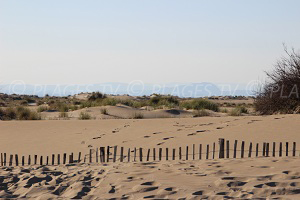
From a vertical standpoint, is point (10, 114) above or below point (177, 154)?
above

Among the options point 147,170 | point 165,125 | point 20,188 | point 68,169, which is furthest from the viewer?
point 165,125

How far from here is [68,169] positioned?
36.5 ft

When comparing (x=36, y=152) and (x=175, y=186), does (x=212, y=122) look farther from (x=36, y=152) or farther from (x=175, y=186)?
(x=175, y=186)

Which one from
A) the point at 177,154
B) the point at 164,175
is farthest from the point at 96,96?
the point at 164,175

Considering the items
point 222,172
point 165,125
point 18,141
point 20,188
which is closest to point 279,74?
point 165,125

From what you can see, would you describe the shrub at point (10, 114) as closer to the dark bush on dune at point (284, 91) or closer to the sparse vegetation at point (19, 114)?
the sparse vegetation at point (19, 114)

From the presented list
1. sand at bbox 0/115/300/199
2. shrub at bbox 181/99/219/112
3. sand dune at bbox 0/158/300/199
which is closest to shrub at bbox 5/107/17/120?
sand at bbox 0/115/300/199

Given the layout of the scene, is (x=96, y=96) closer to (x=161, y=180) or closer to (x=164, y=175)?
(x=164, y=175)

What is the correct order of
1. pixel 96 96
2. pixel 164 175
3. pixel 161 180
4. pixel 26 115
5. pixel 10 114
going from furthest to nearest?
pixel 96 96 < pixel 10 114 < pixel 26 115 < pixel 164 175 < pixel 161 180

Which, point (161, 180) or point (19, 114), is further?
point (19, 114)

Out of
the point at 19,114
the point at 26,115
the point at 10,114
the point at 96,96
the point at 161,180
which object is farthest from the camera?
the point at 96,96

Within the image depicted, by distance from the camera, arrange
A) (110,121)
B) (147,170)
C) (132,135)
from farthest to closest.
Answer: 1. (110,121)
2. (132,135)
3. (147,170)

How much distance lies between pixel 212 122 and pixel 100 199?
12665 millimetres

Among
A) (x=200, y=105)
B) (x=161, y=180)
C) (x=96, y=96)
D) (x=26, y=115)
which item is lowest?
(x=161, y=180)
